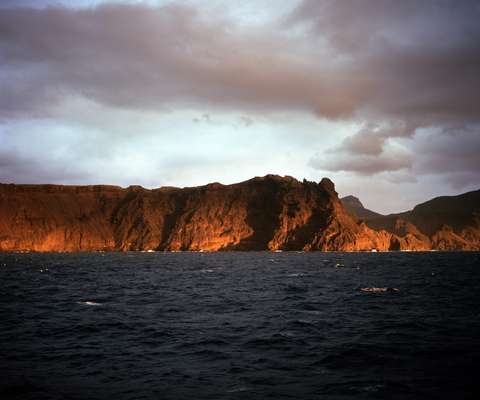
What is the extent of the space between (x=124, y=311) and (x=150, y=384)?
1862 cm

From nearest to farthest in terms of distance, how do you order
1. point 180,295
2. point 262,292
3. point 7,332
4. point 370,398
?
1. point 370,398
2. point 7,332
3. point 180,295
4. point 262,292

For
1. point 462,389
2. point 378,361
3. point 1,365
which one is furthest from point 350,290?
point 1,365

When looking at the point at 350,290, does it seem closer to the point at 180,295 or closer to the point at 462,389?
the point at 180,295

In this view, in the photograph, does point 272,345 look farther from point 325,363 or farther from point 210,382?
point 210,382

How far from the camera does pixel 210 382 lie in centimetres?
1714

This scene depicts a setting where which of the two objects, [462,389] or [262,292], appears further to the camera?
[262,292]

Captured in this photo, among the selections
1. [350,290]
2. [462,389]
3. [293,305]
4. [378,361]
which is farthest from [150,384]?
[350,290]

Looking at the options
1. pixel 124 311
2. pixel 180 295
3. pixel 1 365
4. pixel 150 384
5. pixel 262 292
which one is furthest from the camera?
pixel 262 292

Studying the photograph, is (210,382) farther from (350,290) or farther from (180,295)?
(350,290)

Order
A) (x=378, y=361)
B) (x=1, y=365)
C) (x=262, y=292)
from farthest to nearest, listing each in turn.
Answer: (x=262, y=292) → (x=378, y=361) → (x=1, y=365)

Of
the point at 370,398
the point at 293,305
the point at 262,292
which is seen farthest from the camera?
the point at 262,292

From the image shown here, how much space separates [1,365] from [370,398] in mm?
15004

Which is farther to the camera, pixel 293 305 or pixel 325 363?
pixel 293 305

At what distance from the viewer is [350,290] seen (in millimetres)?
49875
